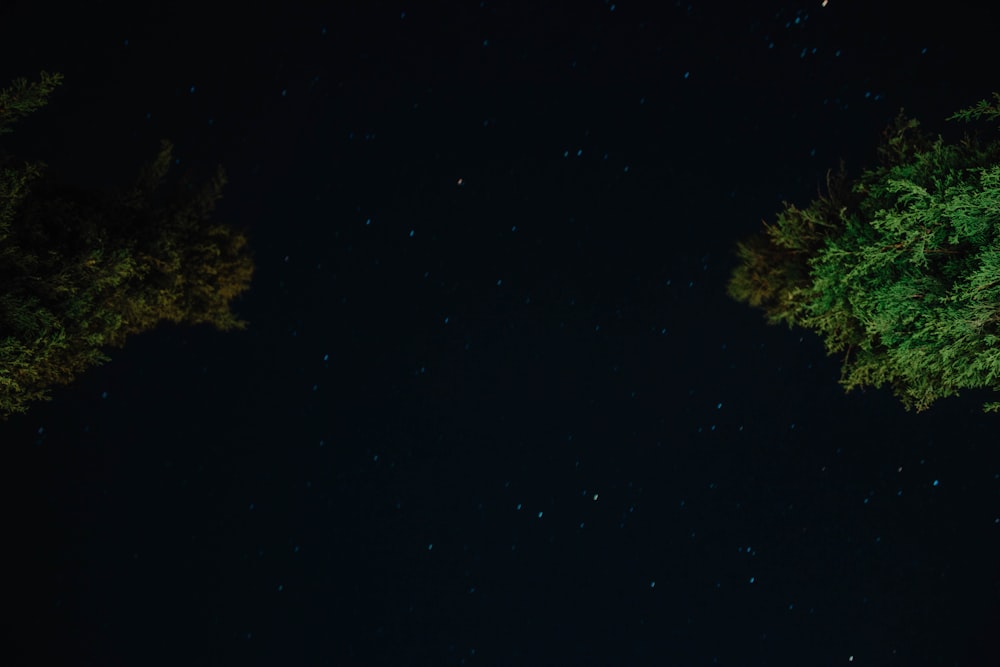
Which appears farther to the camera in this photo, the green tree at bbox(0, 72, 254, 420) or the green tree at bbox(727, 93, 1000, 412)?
the green tree at bbox(0, 72, 254, 420)

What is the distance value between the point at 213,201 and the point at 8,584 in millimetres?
6748

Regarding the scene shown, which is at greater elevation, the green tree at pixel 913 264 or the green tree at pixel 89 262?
the green tree at pixel 89 262

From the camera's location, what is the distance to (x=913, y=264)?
262 inches

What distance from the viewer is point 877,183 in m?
7.04

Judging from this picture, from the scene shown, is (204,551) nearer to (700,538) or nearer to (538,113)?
(700,538)

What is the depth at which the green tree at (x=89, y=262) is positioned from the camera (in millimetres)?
6105

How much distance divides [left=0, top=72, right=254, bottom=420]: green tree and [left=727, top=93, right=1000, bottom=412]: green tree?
701cm

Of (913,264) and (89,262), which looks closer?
(89,262)

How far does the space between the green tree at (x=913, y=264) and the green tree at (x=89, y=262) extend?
7006 mm

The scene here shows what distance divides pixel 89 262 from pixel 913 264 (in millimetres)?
8149

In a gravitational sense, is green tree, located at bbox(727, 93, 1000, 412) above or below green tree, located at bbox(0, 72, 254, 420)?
below

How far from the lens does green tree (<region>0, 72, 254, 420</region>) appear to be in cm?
611

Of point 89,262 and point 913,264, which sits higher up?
point 89,262

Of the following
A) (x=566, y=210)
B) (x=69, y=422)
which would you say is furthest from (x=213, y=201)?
(x=566, y=210)
